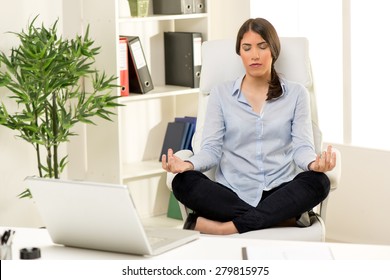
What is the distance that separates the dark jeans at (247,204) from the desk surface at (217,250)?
1021 millimetres

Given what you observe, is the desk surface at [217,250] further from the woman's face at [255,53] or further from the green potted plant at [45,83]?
the green potted plant at [45,83]

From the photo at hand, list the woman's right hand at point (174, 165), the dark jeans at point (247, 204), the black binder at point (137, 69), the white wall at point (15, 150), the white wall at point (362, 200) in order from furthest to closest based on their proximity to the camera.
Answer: the black binder at point (137, 69), the white wall at point (362, 200), the white wall at point (15, 150), the woman's right hand at point (174, 165), the dark jeans at point (247, 204)

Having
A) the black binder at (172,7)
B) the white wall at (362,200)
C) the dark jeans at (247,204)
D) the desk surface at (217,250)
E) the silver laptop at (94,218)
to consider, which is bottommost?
the white wall at (362,200)

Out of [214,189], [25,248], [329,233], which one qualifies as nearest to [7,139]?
[214,189]

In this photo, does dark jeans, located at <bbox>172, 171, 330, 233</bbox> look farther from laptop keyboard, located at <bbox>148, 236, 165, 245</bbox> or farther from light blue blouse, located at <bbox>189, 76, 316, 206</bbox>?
laptop keyboard, located at <bbox>148, 236, 165, 245</bbox>

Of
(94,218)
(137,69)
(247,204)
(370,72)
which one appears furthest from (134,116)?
(94,218)

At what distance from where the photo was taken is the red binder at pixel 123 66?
420cm

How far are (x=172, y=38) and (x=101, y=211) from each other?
282cm

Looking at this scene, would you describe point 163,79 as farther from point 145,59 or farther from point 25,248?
point 25,248

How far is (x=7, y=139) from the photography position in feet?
13.3

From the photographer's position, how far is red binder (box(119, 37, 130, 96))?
420 cm

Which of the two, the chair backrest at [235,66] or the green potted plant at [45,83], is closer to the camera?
the chair backrest at [235,66]

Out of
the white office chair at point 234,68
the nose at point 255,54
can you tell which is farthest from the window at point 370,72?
the nose at point 255,54

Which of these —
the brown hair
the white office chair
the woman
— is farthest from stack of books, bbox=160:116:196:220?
the brown hair
